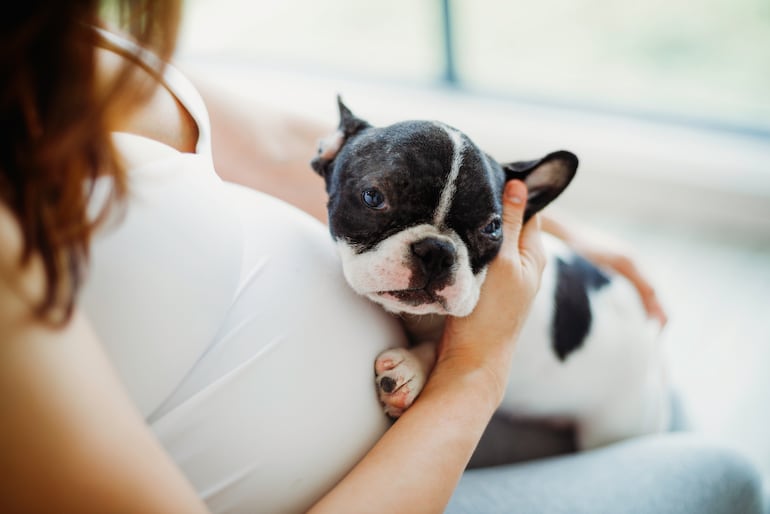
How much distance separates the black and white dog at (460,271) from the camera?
33.3 inches

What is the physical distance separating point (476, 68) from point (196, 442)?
8.65ft

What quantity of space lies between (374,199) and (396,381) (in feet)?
0.84

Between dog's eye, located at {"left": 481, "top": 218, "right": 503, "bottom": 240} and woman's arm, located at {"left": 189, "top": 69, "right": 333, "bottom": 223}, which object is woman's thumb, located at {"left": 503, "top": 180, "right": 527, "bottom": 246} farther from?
woman's arm, located at {"left": 189, "top": 69, "right": 333, "bottom": 223}

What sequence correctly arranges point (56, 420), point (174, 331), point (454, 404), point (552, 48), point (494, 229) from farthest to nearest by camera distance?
point (552, 48)
point (494, 229)
point (454, 404)
point (174, 331)
point (56, 420)

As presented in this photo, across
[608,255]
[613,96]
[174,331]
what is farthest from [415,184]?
[613,96]

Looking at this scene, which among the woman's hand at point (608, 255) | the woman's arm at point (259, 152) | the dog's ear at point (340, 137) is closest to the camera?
the dog's ear at point (340, 137)

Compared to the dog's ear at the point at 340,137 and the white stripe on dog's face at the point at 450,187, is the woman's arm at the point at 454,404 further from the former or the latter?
the dog's ear at the point at 340,137

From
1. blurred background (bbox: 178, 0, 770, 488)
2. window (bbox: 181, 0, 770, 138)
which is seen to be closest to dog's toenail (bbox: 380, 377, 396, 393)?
blurred background (bbox: 178, 0, 770, 488)

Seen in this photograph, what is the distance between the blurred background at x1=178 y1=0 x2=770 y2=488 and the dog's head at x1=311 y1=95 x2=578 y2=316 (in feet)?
4.21

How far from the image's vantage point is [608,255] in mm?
1402

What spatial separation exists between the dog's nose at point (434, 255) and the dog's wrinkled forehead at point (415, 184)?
2.2 inches

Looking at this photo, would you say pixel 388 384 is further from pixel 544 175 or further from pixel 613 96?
pixel 613 96

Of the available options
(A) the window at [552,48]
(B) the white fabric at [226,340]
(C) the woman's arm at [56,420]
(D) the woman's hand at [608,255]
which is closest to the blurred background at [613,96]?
(A) the window at [552,48]

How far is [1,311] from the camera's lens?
1.47 feet
